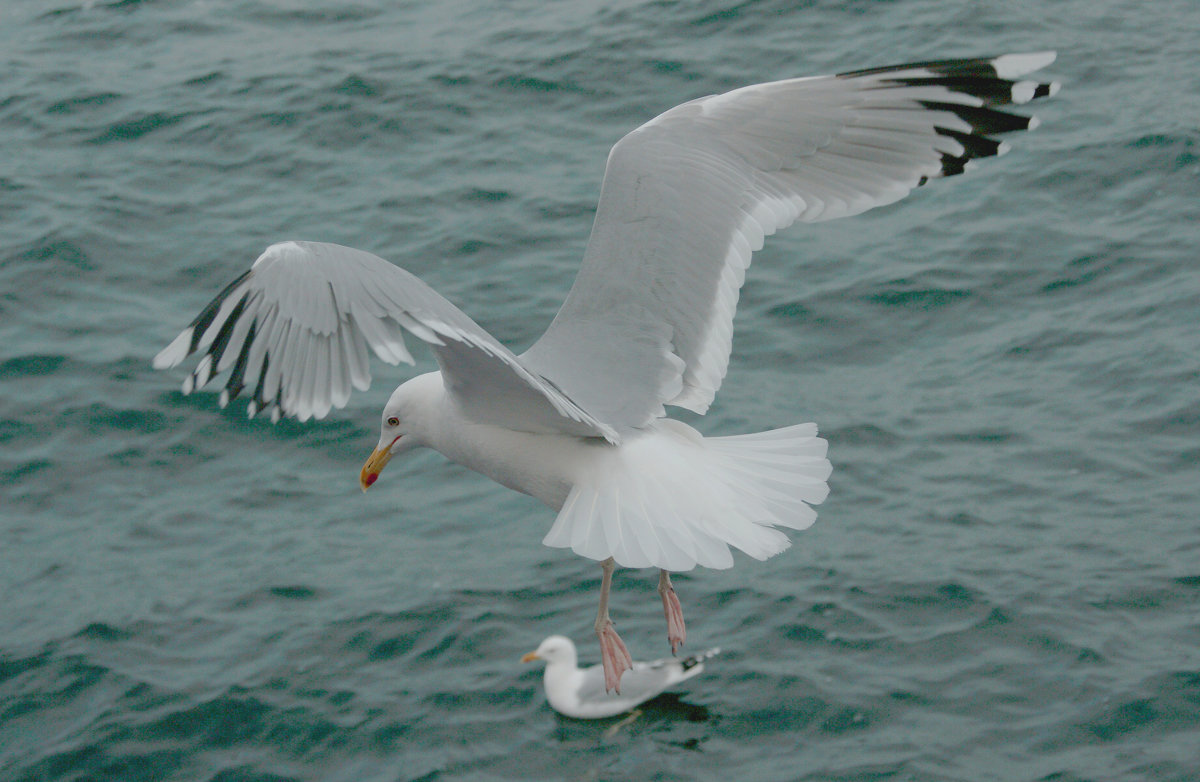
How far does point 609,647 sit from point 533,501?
2.49 meters

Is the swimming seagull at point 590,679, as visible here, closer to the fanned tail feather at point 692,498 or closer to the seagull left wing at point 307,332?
the fanned tail feather at point 692,498

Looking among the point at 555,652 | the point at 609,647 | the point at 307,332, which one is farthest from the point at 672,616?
the point at 307,332

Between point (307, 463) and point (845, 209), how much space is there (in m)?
3.60

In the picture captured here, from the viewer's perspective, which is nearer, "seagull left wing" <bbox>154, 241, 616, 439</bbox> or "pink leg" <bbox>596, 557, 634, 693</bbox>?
"seagull left wing" <bbox>154, 241, 616, 439</bbox>

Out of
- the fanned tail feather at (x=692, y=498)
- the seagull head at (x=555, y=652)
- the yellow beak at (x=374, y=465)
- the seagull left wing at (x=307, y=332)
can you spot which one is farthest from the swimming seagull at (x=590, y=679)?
the seagull left wing at (x=307, y=332)

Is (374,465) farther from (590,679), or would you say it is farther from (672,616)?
(590,679)

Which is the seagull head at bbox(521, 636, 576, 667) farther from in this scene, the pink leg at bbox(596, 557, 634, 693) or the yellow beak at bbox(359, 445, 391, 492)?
the yellow beak at bbox(359, 445, 391, 492)

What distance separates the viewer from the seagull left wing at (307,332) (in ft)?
13.9

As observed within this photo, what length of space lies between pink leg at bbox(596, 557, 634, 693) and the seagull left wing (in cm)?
85

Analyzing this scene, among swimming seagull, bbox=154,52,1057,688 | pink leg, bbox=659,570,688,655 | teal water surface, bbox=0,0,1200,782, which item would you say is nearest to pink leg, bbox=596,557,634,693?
swimming seagull, bbox=154,52,1057,688

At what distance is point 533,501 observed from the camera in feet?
25.7

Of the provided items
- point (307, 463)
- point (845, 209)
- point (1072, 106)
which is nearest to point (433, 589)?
point (307, 463)

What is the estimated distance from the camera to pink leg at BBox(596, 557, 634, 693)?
5281mm

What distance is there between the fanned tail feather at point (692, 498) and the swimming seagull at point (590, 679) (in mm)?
1778
